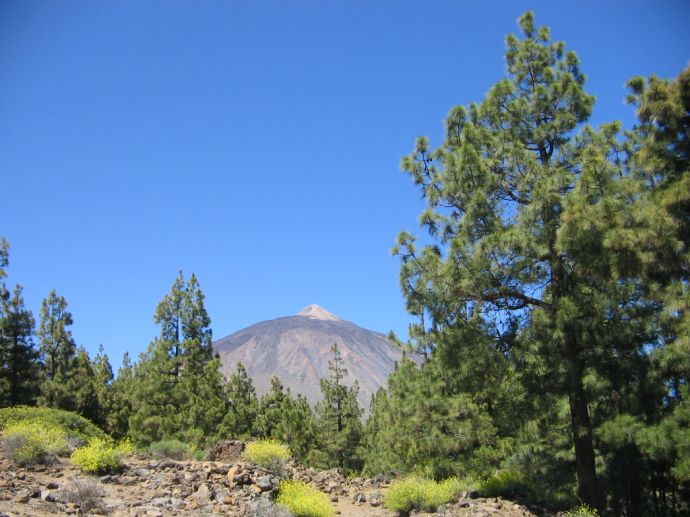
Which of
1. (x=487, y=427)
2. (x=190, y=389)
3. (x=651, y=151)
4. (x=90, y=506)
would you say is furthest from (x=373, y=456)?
(x=651, y=151)

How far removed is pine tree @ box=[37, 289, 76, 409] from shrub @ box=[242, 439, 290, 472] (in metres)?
15.4

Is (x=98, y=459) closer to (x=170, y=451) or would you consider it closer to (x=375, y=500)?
(x=170, y=451)

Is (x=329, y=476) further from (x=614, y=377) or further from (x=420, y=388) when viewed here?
(x=614, y=377)

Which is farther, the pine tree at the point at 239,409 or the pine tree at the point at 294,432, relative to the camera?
the pine tree at the point at 294,432

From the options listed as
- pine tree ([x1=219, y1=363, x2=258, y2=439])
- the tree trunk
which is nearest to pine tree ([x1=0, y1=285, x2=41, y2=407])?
pine tree ([x1=219, y1=363, x2=258, y2=439])

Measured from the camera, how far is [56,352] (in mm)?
28688

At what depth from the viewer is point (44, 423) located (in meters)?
17.1

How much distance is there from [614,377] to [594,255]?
272cm

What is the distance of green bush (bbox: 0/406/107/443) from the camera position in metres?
17.0

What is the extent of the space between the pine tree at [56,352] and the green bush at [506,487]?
21997mm

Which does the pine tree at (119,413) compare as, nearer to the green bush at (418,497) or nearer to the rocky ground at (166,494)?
the rocky ground at (166,494)

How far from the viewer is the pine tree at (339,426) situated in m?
32.7

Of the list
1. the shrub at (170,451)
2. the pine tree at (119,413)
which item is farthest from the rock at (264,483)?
the pine tree at (119,413)

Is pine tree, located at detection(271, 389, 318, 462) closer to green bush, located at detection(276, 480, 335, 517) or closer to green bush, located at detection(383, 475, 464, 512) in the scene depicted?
green bush, located at detection(276, 480, 335, 517)
